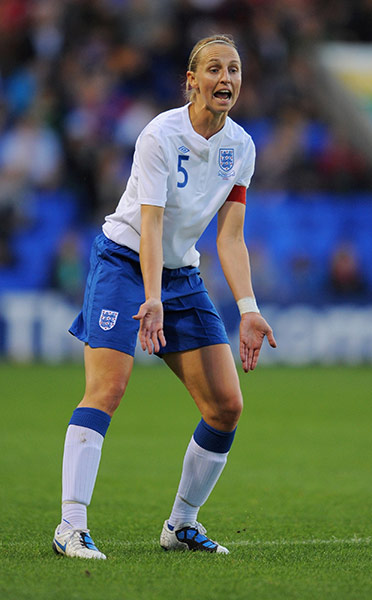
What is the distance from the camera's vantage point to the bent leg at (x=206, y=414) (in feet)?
14.1

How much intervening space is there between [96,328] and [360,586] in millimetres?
1502

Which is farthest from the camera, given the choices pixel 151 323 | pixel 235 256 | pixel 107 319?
pixel 235 256

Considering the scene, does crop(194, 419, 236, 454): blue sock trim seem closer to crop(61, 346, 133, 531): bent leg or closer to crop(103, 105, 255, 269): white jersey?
crop(61, 346, 133, 531): bent leg

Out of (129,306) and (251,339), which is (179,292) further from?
(251,339)

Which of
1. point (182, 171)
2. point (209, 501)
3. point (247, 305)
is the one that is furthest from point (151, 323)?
point (209, 501)

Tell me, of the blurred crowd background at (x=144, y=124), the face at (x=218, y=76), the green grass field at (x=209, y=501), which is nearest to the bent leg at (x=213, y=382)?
the green grass field at (x=209, y=501)

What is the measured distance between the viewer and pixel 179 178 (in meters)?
4.24

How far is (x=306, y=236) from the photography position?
51.1ft

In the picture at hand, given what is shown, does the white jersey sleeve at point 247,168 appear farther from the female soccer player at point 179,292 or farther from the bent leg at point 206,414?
the bent leg at point 206,414

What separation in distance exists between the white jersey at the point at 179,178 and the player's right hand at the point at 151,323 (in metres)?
0.44

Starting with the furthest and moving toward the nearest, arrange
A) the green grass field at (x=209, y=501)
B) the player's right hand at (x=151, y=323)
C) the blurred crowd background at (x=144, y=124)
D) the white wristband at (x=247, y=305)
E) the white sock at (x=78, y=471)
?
the blurred crowd background at (x=144, y=124), the white wristband at (x=247, y=305), the white sock at (x=78, y=471), the player's right hand at (x=151, y=323), the green grass field at (x=209, y=501)

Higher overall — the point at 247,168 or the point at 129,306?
the point at 247,168

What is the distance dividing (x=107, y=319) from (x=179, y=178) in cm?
68

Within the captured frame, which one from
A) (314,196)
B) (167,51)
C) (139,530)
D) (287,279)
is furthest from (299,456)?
(167,51)
